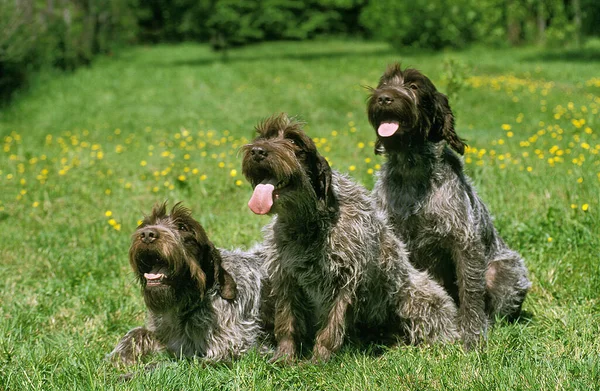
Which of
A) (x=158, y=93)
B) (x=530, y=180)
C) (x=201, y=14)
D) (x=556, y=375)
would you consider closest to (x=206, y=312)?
(x=556, y=375)

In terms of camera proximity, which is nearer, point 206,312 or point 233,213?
point 206,312

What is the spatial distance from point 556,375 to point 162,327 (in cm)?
252

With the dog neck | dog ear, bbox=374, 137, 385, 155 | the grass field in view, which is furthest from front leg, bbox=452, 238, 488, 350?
dog ear, bbox=374, 137, 385, 155

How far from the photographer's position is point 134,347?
15.3 ft

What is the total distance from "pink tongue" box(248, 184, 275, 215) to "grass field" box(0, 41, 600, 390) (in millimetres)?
974

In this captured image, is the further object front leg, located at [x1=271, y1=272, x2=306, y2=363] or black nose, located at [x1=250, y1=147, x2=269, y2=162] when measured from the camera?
front leg, located at [x1=271, y1=272, x2=306, y2=363]

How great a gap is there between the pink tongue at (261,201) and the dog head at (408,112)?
3.35ft

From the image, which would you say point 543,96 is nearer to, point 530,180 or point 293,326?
point 530,180

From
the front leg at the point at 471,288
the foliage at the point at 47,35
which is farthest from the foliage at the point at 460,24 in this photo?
the front leg at the point at 471,288

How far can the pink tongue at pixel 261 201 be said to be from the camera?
13.3 ft

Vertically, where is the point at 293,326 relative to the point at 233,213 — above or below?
above

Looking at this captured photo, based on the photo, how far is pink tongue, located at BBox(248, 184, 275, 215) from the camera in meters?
4.07

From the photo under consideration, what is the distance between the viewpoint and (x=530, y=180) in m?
7.70

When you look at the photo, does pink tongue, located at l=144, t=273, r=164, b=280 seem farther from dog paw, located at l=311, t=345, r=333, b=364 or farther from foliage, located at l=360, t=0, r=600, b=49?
foliage, located at l=360, t=0, r=600, b=49
